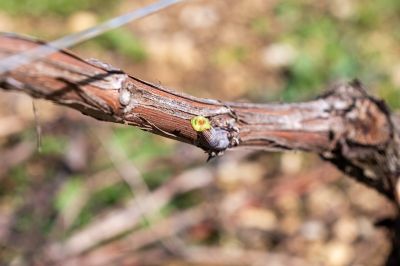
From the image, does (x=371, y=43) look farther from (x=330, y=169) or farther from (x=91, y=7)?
(x=91, y=7)

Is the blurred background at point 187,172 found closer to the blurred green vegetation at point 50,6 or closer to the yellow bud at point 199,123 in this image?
the blurred green vegetation at point 50,6

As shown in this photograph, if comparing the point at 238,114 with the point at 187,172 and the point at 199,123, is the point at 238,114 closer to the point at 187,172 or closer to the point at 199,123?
the point at 199,123

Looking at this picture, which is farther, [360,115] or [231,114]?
[360,115]

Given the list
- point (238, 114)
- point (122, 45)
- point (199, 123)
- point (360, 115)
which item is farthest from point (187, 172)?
point (199, 123)

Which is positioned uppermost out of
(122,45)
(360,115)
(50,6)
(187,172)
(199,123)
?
(50,6)

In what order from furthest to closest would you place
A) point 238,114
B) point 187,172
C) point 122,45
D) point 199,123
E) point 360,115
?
1. point 122,45
2. point 187,172
3. point 360,115
4. point 238,114
5. point 199,123

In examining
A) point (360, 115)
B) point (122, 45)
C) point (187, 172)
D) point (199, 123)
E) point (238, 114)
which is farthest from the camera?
point (122, 45)

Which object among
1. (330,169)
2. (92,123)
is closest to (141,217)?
(92,123)

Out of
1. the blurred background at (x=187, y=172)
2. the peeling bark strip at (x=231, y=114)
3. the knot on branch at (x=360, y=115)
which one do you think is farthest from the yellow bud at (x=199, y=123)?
the blurred background at (x=187, y=172)

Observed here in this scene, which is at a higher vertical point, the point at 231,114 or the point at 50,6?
the point at 50,6

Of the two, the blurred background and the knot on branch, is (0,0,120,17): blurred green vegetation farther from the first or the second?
the knot on branch
